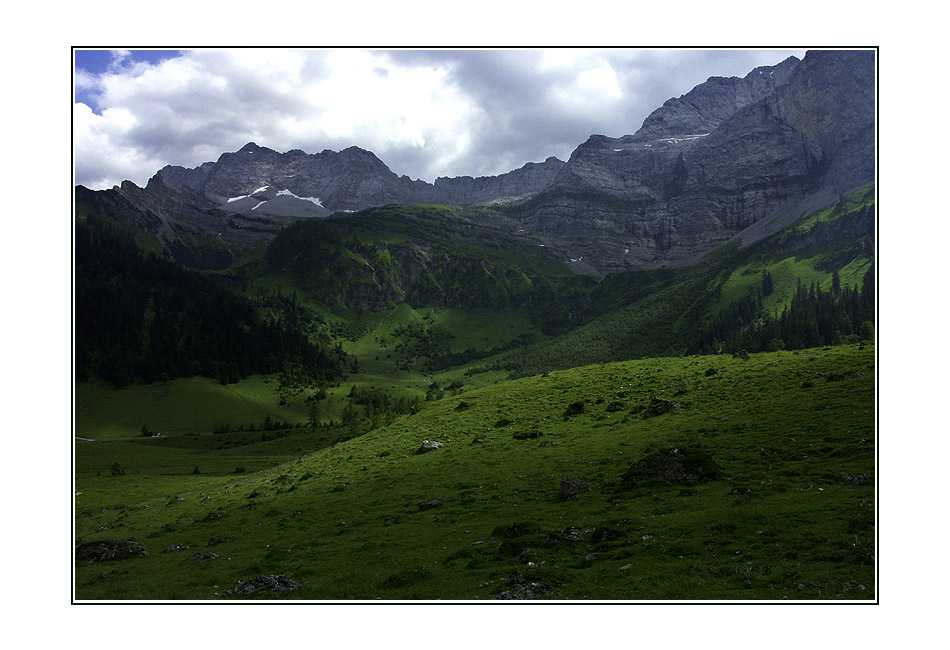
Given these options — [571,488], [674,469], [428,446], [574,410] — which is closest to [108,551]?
[428,446]

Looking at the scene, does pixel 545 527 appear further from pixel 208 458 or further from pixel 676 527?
pixel 208 458

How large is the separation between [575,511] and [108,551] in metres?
36.3

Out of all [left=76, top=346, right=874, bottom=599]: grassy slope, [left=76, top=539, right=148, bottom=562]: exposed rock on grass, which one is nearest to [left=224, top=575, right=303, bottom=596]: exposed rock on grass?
[left=76, top=346, right=874, bottom=599]: grassy slope

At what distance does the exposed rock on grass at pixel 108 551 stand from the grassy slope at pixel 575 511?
6.09ft

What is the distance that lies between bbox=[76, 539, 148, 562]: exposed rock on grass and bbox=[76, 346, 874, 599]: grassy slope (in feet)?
6.09

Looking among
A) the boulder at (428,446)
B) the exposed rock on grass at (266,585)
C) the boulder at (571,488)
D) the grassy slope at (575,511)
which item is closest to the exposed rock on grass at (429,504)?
the grassy slope at (575,511)

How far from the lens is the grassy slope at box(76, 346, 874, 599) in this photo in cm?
2517

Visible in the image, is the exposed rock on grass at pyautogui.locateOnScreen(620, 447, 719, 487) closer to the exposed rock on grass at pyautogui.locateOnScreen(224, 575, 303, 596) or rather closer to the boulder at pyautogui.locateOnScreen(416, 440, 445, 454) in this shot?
the exposed rock on grass at pyautogui.locateOnScreen(224, 575, 303, 596)

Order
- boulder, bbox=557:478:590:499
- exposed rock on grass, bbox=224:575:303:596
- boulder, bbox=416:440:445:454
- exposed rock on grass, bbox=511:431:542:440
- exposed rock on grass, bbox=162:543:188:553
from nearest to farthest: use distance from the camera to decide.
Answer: exposed rock on grass, bbox=224:575:303:596, boulder, bbox=557:478:590:499, exposed rock on grass, bbox=162:543:188:553, exposed rock on grass, bbox=511:431:542:440, boulder, bbox=416:440:445:454

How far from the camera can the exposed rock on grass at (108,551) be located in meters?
40.8

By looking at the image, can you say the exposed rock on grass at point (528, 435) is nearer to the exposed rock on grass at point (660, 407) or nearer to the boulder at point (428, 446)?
the boulder at point (428, 446)

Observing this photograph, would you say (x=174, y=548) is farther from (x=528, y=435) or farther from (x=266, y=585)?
(x=528, y=435)

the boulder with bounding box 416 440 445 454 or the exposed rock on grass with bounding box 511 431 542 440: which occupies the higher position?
the exposed rock on grass with bounding box 511 431 542 440
